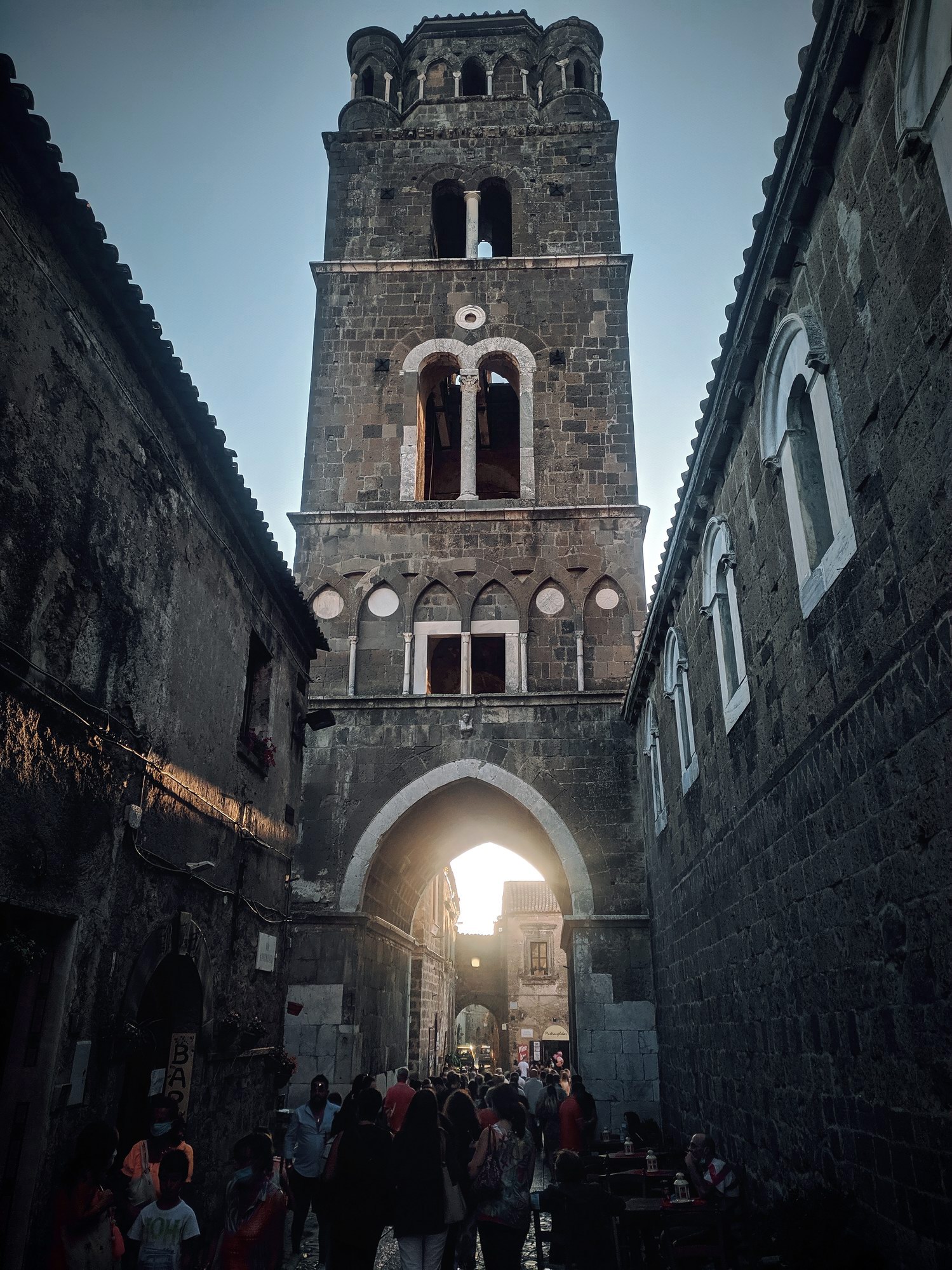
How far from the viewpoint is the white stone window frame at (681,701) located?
9.47m

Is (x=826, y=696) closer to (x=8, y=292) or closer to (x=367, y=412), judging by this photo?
(x=8, y=292)

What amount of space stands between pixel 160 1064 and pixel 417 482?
1213 cm

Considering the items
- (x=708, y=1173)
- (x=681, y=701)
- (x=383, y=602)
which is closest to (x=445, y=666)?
(x=383, y=602)

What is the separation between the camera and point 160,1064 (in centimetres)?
731

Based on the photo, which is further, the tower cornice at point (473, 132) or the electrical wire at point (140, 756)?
the tower cornice at point (473, 132)

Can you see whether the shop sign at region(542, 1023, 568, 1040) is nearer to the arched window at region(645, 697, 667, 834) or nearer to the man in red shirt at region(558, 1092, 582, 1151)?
the arched window at region(645, 697, 667, 834)

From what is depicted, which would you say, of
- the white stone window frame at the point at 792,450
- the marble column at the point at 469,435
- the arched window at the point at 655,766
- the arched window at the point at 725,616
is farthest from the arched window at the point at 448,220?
the white stone window frame at the point at 792,450

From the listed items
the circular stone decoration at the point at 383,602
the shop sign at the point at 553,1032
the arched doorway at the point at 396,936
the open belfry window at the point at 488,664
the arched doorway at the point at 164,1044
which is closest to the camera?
the arched doorway at the point at 164,1044

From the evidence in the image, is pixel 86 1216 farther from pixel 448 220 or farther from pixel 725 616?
pixel 448 220

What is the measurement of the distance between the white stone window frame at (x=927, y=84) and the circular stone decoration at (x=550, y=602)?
12.4m

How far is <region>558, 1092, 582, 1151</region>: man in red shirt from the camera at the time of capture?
971 centimetres

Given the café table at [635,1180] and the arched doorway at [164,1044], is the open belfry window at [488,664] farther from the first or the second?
the café table at [635,1180]

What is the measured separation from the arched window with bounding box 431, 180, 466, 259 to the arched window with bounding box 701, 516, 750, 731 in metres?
14.6

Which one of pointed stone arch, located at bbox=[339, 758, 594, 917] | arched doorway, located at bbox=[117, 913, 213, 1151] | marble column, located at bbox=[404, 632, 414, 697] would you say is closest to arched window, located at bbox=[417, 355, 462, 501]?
marble column, located at bbox=[404, 632, 414, 697]
